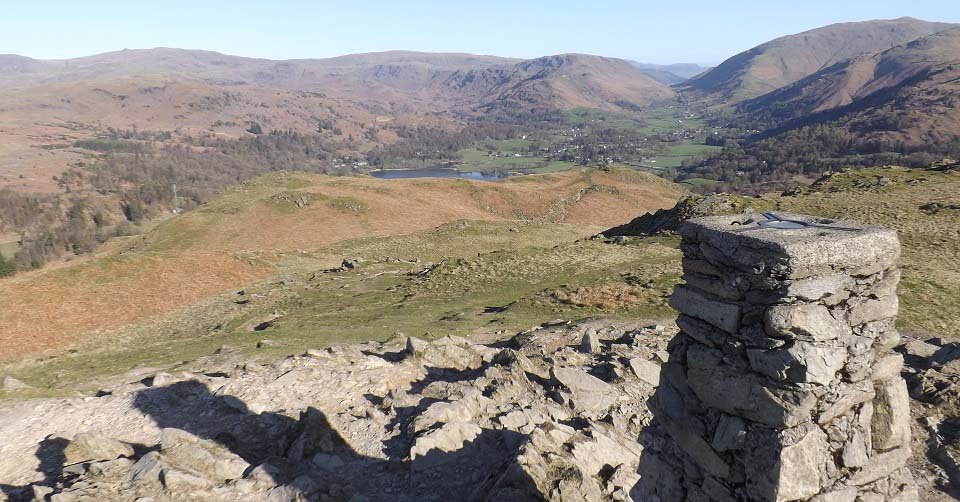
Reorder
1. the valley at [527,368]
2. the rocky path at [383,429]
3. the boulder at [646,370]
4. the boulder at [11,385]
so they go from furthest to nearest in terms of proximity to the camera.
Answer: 1. the boulder at [11,385]
2. the boulder at [646,370]
3. the rocky path at [383,429]
4. the valley at [527,368]

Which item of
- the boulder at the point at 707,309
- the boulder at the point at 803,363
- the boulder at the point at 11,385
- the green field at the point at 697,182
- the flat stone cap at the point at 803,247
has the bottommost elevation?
the green field at the point at 697,182

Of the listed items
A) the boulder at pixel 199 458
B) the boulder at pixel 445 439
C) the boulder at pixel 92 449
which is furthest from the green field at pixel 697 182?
the boulder at pixel 92 449

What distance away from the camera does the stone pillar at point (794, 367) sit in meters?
6.14

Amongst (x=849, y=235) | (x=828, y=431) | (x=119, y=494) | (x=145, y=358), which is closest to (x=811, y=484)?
(x=828, y=431)

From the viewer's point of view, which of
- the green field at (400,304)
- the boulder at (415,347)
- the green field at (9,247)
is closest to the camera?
the boulder at (415,347)

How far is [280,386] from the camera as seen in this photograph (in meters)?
15.0

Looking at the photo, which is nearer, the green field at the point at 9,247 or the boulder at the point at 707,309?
the boulder at the point at 707,309

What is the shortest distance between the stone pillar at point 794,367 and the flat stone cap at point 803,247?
2 centimetres

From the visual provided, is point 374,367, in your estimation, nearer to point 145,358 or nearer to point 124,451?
point 124,451

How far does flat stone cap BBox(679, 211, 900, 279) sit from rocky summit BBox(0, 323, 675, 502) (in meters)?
3.45

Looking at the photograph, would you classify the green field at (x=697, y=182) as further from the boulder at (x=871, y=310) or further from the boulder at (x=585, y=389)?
the boulder at (x=871, y=310)

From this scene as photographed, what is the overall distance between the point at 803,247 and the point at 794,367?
4.84 feet

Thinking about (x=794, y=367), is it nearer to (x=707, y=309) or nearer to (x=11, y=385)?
(x=707, y=309)

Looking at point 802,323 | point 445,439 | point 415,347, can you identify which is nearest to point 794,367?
point 802,323
